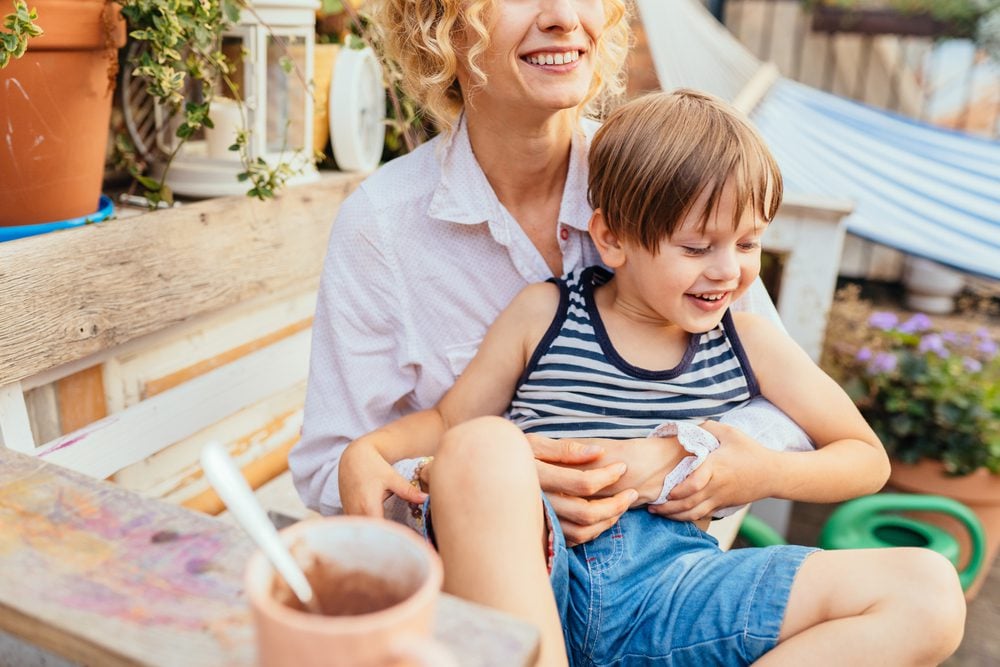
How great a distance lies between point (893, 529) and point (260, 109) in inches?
70.0

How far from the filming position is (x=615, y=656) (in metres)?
1.13

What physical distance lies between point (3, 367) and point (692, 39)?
2880mm

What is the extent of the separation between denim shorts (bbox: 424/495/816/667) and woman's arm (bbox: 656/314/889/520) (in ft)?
0.21

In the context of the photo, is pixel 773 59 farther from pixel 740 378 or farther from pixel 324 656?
pixel 324 656

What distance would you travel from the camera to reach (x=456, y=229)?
145 centimetres

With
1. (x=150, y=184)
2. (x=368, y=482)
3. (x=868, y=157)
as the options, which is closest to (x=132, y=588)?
(x=368, y=482)

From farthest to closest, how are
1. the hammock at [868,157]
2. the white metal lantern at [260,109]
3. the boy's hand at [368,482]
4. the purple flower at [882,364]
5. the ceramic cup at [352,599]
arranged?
the hammock at [868,157], the purple flower at [882,364], the white metal lantern at [260,109], the boy's hand at [368,482], the ceramic cup at [352,599]

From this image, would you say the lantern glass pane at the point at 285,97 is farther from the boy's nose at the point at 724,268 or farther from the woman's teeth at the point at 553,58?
the boy's nose at the point at 724,268

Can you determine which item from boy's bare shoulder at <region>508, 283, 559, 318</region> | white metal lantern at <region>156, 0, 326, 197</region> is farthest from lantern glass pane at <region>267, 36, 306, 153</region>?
boy's bare shoulder at <region>508, 283, 559, 318</region>

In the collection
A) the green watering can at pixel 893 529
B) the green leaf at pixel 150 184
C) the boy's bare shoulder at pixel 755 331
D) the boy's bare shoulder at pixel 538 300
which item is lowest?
the green watering can at pixel 893 529

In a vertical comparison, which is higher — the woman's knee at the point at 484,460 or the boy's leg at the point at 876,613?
the woman's knee at the point at 484,460

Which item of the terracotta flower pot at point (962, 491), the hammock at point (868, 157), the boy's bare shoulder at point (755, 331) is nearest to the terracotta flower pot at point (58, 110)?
the boy's bare shoulder at point (755, 331)

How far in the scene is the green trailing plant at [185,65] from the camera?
1417mm

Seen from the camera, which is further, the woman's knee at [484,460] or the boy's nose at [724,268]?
the boy's nose at [724,268]
